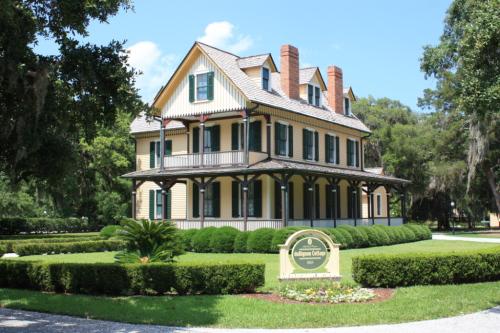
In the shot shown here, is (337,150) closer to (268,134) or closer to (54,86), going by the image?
(268,134)

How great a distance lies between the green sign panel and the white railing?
14074mm

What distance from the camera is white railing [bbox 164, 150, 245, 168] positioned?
2758cm

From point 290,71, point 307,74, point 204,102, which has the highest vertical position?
point 307,74

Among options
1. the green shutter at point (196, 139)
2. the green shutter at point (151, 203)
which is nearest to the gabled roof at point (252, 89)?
the green shutter at point (196, 139)

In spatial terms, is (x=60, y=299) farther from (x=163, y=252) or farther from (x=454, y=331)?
(x=454, y=331)

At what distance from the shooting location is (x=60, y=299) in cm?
1184

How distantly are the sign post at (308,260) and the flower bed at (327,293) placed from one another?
19.0 inches

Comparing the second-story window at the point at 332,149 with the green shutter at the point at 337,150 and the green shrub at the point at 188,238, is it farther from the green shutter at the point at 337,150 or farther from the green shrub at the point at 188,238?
the green shrub at the point at 188,238

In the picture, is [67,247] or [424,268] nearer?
[424,268]

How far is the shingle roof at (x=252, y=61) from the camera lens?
→ 29784 mm

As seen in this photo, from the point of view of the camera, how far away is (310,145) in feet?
105

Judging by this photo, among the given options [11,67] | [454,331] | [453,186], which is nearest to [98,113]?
[11,67]

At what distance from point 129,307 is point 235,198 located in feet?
61.2

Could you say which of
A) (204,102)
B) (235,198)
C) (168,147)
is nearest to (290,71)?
(204,102)
